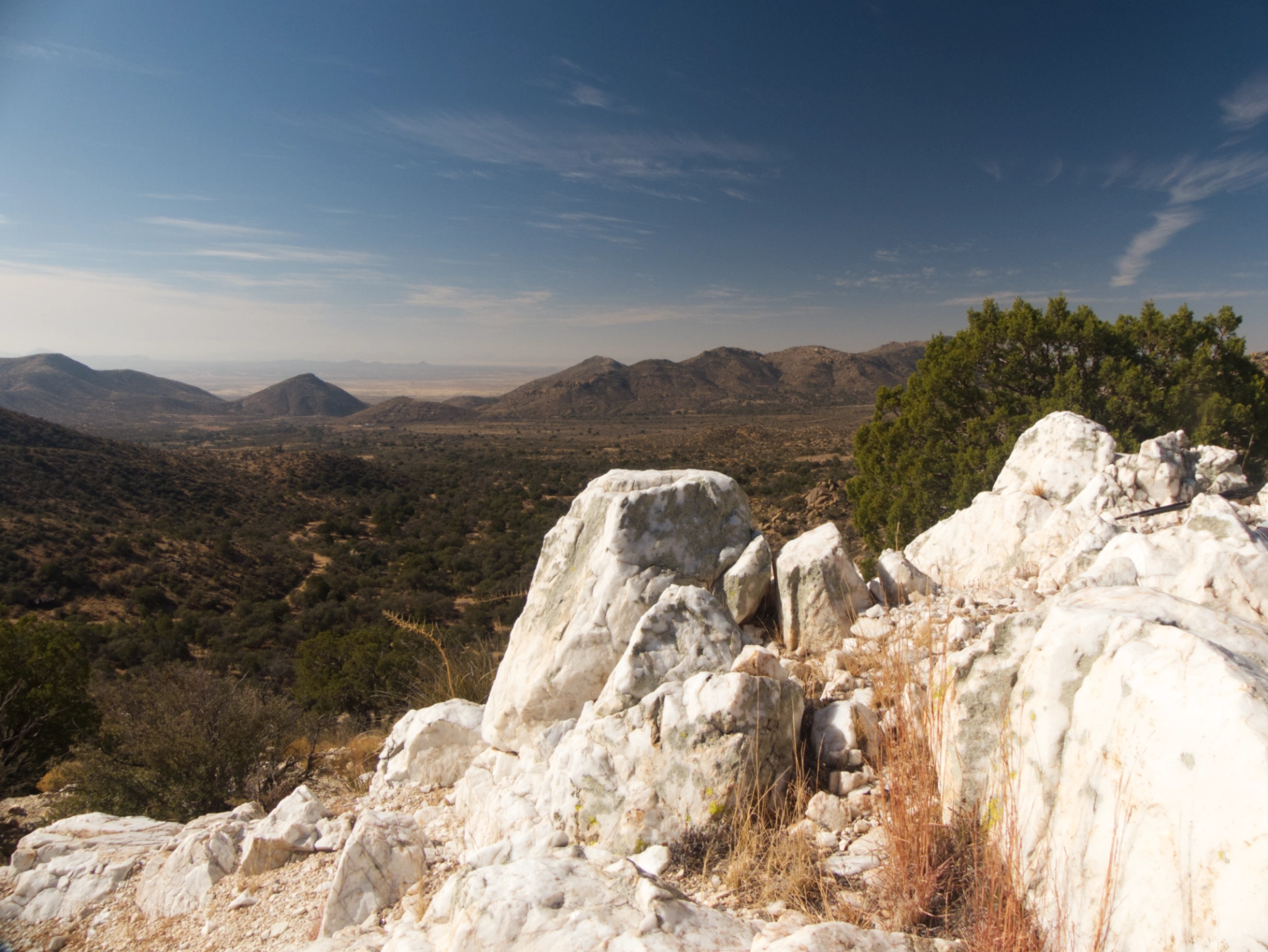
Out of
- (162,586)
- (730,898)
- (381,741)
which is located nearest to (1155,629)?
(730,898)

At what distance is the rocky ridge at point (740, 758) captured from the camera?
2.13 m

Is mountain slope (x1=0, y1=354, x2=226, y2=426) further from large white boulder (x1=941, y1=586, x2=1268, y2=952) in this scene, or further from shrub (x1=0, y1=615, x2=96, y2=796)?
large white boulder (x1=941, y1=586, x2=1268, y2=952)

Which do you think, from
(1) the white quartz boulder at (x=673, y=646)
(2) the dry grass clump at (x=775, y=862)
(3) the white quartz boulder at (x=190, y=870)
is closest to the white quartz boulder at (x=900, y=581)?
(1) the white quartz boulder at (x=673, y=646)

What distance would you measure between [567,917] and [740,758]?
1173 millimetres

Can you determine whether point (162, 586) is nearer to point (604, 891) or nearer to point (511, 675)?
point (511, 675)

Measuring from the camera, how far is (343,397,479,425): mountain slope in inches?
5901

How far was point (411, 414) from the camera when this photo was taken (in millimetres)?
155625

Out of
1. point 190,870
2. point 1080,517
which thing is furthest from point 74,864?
point 1080,517

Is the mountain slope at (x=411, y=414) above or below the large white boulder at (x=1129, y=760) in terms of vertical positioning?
above

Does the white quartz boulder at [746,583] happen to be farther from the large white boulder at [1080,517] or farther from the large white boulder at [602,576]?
the large white boulder at [1080,517]

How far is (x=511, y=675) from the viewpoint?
5.42 metres

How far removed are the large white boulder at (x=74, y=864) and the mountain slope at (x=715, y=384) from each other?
12929cm

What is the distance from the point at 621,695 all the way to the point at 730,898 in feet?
4.73

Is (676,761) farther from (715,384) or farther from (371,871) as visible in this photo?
(715,384)
